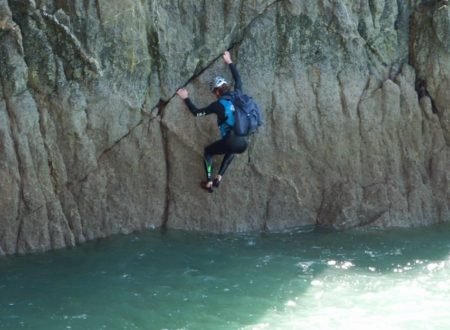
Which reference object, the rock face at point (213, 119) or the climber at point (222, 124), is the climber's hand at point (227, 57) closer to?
the climber at point (222, 124)

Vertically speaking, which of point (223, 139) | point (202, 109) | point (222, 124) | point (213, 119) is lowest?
point (223, 139)

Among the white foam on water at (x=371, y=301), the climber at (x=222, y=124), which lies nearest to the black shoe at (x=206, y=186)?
the climber at (x=222, y=124)

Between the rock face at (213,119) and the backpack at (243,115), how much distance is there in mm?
611

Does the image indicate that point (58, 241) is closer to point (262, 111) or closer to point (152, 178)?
point (152, 178)

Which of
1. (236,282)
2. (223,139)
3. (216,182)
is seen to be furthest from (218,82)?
(236,282)

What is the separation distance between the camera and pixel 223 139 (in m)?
11.8

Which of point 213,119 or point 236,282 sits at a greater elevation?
point 213,119

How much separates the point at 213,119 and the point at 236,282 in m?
2.89

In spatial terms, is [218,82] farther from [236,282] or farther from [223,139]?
[236,282]

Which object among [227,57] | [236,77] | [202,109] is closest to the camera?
[202,109]

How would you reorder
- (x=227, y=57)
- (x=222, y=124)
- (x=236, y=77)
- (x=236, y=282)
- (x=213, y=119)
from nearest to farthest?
(x=236, y=282) → (x=222, y=124) → (x=236, y=77) → (x=227, y=57) → (x=213, y=119)

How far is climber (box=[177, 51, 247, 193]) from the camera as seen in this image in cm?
1157

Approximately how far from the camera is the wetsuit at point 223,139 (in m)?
11.6

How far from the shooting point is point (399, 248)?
38.3 ft
